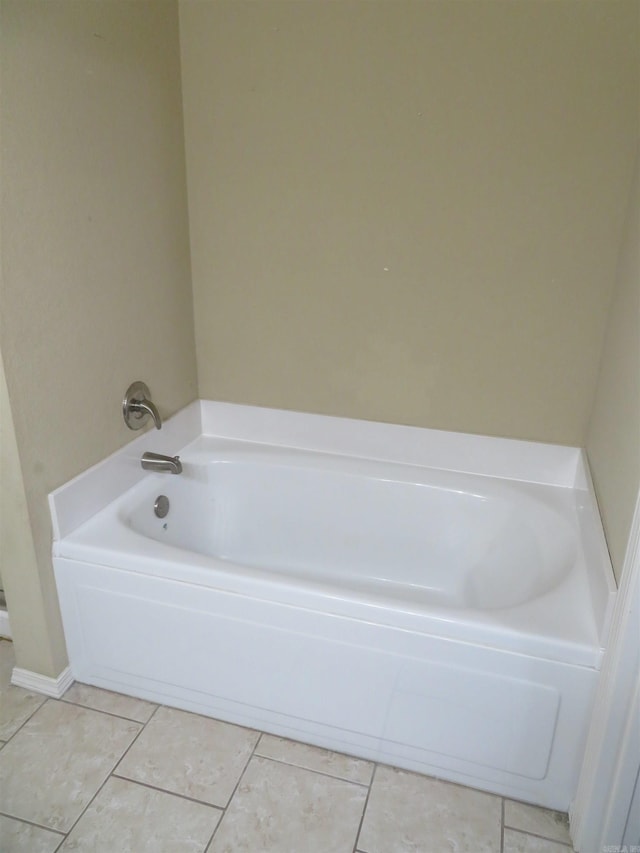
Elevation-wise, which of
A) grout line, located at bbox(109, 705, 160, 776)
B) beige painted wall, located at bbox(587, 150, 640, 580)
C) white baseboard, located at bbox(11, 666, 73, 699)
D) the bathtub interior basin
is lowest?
grout line, located at bbox(109, 705, 160, 776)

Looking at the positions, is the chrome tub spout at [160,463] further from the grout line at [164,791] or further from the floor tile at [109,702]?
the grout line at [164,791]

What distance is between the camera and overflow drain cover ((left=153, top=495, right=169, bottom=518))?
6.67 feet

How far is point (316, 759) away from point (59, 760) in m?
0.66

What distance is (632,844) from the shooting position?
1319mm

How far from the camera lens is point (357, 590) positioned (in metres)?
1.75

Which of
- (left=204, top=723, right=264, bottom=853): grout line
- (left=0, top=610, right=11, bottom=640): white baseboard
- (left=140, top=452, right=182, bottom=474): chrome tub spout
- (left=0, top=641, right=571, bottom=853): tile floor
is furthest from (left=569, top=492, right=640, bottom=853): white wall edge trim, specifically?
(left=0, top=610, right=11, bottom=640): white baseboard

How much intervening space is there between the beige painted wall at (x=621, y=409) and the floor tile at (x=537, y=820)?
628 millimetres

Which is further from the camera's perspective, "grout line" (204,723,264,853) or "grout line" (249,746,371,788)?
"grout line" (249,746,371,788)

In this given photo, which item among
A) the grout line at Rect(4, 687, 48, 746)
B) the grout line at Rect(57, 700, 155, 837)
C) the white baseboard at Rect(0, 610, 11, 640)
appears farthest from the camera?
the white baseboard at Rect(0, 610, 11, 640)

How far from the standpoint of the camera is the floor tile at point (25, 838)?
1408mm

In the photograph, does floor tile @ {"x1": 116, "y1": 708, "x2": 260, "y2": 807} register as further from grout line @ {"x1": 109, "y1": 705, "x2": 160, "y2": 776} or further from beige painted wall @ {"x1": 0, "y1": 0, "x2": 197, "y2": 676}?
beige painted wall @ {"x1": 0, "y1": 0, "x2": 197, "y2": 676}

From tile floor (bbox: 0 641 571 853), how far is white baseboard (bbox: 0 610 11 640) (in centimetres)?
32

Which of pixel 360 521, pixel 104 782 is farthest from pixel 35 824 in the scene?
pixel 360 521

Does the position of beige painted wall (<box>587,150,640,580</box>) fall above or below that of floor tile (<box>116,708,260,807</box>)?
above
